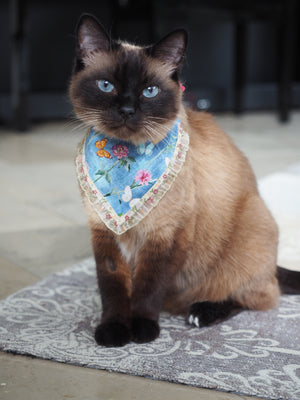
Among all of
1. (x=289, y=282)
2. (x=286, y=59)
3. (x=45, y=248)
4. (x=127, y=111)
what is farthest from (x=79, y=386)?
(x=286, y=59)

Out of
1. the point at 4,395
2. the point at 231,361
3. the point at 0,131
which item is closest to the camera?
the point at 4,395

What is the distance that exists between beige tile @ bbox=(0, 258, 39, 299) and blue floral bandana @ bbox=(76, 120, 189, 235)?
0.45 m

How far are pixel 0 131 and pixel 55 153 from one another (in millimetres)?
890

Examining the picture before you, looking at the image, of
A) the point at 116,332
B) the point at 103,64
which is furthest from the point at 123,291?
the point at 103,64

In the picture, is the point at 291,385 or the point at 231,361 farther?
the point at 231,361

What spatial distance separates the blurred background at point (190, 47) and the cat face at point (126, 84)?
8.36 ft

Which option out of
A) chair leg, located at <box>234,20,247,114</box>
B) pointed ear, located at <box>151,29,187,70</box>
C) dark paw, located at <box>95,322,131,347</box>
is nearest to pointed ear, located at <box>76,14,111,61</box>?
pointed ear, located at <box>151,29,187,70</box>

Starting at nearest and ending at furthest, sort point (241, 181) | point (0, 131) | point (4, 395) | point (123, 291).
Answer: point (4, 395)
point (123, 291)
point (241, 181)
point (0, 131)

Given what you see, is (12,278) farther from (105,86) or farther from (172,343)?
(105,86)

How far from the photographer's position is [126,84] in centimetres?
130

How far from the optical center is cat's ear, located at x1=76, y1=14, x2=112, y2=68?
1.33 meters

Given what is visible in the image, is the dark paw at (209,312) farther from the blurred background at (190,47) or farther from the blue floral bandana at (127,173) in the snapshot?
the blurred background at (190,47)

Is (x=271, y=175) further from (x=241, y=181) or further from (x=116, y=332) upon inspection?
(x=116, y=332)

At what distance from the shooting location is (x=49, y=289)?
65.4 inches
